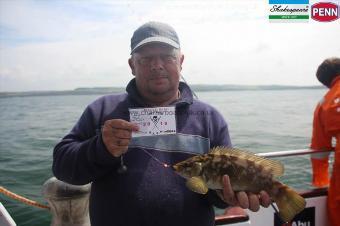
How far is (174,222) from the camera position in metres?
2.42

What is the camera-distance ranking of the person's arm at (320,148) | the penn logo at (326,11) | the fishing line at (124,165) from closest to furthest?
the fishing line at (124,165) < the person's arm at (320,148) < the penn logo at (326,11)

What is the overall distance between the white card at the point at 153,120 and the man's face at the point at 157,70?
32 centimetres

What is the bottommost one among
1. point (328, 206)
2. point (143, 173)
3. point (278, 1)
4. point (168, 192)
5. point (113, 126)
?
point (328, 206)

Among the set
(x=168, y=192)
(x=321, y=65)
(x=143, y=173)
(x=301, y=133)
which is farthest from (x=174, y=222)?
(x=301, y=133)

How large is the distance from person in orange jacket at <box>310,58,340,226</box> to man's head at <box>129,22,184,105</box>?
2485 millimetres

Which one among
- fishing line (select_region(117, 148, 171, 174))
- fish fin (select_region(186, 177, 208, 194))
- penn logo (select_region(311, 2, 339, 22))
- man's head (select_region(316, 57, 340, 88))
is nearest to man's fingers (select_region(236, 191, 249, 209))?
fish fin (select_region(186, 177, 208, 194))

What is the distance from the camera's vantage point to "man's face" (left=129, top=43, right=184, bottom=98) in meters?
2.59

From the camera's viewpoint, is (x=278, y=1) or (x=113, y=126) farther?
(x=278, y=1)

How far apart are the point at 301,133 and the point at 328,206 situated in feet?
66.1

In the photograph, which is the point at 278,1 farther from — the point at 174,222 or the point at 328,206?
the point at 174,222

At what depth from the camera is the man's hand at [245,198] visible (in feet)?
7.16

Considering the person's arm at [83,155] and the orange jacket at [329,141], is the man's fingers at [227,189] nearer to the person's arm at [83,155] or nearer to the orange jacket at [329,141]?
the person's arm at [83,155]

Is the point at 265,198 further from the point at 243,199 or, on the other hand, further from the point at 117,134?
the point at 117,134

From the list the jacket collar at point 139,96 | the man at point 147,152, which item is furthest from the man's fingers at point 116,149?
the jacket collar at point 139,96
